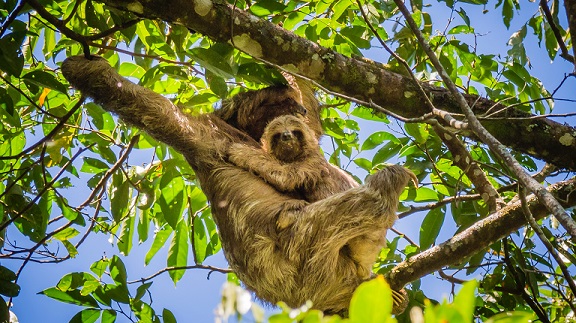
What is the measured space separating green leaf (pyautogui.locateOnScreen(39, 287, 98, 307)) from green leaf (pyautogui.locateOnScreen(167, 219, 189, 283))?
128 centimetres

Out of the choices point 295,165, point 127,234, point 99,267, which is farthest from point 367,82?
point 127,234

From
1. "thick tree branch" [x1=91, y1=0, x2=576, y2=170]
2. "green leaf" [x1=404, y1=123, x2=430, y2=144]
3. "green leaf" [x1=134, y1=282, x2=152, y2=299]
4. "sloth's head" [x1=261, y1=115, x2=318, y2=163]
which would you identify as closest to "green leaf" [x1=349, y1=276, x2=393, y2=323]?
"thick tree branch" [x1=91, y1=0, x2=576, y2=170]

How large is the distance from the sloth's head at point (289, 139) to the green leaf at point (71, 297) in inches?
95.8

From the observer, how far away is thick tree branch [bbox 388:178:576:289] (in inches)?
206

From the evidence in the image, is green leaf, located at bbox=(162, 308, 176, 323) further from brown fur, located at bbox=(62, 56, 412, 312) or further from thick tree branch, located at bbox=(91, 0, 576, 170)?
thick tree branch, located at bbox=(91, 0, 576, 170)

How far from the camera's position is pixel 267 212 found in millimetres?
6031

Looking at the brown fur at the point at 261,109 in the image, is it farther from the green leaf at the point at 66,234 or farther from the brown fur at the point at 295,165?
the green leaf at the point at 66,234

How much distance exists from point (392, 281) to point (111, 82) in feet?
10.9

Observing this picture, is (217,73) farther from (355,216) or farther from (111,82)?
(355,216)

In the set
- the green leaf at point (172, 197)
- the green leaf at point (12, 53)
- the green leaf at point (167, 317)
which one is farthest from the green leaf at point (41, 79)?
the green leaf at point (167, 317)

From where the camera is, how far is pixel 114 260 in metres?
5.85

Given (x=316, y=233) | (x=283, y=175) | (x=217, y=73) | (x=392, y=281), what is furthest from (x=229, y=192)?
(x=392, y=281)

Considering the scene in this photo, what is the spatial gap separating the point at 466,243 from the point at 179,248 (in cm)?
336

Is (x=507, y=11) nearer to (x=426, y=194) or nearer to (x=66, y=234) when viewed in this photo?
(x=426, y=194)
